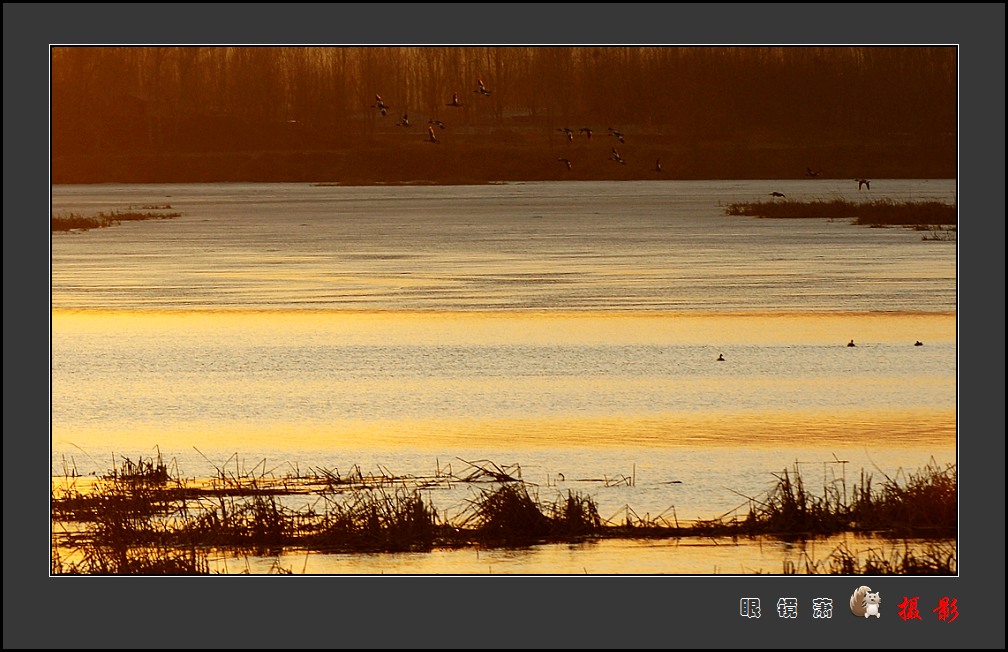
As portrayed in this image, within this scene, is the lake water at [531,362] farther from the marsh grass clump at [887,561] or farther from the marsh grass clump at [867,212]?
the marsh grass clump at [867,212]

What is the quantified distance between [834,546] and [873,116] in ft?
158

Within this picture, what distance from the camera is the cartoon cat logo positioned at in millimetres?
9750

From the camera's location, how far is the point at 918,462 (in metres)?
15.5

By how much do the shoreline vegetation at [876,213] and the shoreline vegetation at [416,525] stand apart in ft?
94.4

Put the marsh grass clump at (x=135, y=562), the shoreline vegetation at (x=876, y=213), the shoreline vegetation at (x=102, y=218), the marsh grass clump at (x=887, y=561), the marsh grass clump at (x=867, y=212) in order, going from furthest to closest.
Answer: the shoreline vegetation at (x=102, y=218) → the marsh grass clump at (x=867, y=212) → the shoreline vegetation at (x=876, y=213) → the marsh grass clump at (x=135, y=562) → the marsh grass clump at (x=887, y=561)

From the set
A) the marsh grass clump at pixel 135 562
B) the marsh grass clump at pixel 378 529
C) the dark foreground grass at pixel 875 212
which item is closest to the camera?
the marsh grass clump at pixel 135 562

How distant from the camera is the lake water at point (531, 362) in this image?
15297mm

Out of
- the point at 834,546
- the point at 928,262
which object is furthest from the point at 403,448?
the point at 928,262

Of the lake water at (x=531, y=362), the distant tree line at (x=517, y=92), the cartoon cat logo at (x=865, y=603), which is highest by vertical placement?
the distant tree line at (x=517, y=92)

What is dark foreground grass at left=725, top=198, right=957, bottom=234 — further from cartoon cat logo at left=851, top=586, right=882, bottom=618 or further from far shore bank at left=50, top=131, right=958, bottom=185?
cartoon cat logo at left=851, top=586, right=882, bottom=618

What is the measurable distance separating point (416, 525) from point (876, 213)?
39.8m

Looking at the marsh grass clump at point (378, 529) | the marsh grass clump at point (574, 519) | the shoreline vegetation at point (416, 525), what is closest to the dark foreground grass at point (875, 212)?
the shoreline vegetation at point (416, 525)

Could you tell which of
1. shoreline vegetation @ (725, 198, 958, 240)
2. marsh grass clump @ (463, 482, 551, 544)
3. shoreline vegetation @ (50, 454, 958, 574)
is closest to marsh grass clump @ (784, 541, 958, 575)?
shoreline vegetation @ (50, 454, 958, 574)

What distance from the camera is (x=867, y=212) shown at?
50.3m
